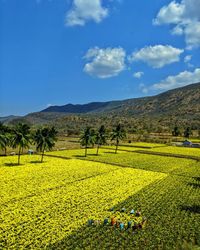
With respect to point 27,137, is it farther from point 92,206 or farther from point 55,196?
point 92,206

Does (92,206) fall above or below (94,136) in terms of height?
below

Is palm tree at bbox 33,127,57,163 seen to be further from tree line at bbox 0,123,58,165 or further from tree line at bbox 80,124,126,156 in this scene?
tree line at bbox 80,124,126,156

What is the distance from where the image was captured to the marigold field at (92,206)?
26922 millimetres

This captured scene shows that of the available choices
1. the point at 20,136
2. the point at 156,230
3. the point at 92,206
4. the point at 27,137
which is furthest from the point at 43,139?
the point at 156,230

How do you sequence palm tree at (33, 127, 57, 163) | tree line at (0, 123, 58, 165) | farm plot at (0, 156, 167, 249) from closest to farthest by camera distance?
1. farm plot at (0, 156, 167, 249)
2. tree line at (0, 123, 58, 165)
3. palm tree at (33, 127, 57, 163)

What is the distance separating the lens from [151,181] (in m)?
54.8

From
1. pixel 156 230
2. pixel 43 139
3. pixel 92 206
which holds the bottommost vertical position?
pixel 156 230

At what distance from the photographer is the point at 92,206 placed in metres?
37.3

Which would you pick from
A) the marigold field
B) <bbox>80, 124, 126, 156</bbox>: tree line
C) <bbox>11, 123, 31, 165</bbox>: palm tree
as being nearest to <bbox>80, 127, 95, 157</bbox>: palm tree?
<bbox>80, 124, 126, 156</bbox>: tree line

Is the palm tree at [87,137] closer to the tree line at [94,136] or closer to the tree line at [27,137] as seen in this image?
the tree line at [94,136]

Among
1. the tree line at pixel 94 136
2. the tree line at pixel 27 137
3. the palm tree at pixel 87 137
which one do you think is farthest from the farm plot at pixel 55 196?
the tree line at pixel 94 136

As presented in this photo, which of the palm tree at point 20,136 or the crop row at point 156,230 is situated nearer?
the crop row at point 156,230

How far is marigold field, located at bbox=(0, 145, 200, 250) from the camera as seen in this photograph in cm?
2692

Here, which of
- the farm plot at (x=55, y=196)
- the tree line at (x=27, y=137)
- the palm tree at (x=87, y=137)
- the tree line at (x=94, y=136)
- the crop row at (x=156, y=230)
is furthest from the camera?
the tree line at (x=94, y=136)
